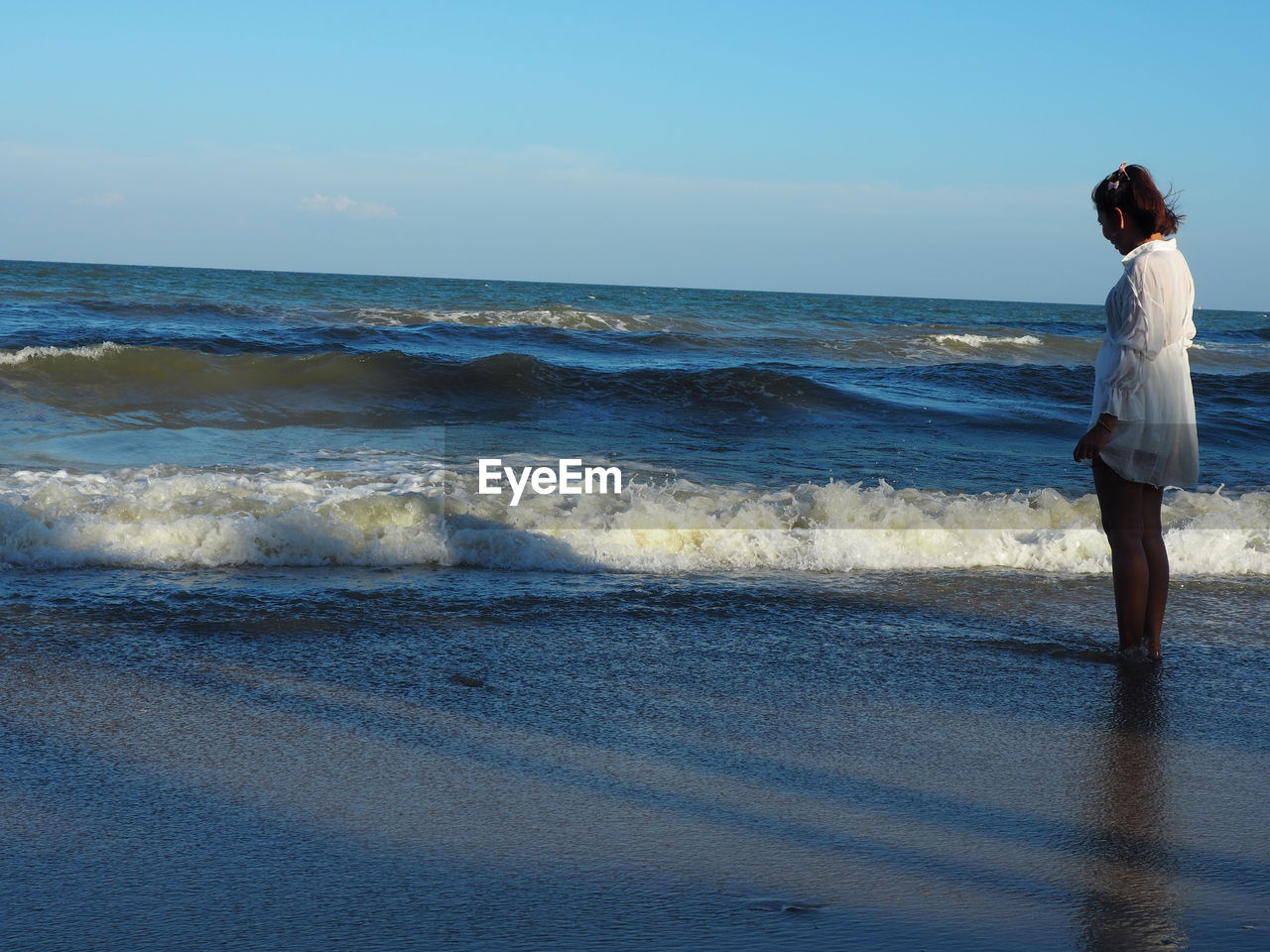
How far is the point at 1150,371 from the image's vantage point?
381 centimetres

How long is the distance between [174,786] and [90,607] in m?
1.80

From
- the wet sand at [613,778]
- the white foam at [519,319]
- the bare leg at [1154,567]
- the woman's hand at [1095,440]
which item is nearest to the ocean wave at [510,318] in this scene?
the white foam at [519,319]

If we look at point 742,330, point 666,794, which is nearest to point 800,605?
point 666,794

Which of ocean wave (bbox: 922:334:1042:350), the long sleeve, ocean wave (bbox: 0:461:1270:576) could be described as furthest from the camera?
ocean wave (bbox: 922:334:1042:350)

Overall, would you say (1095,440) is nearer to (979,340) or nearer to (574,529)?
(574,529)

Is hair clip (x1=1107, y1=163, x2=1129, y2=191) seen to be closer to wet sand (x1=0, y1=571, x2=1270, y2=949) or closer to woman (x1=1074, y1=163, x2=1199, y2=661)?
woman (x1=1074, y1=163, x2=1199, y2=661)

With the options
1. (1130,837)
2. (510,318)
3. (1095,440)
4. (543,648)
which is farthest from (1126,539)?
(510,318)

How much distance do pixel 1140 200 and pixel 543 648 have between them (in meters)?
2.43

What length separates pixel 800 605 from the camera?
467cm

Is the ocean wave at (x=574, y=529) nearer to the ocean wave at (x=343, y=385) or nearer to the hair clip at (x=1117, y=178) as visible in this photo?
the hair clip at (x=1117, y=178)

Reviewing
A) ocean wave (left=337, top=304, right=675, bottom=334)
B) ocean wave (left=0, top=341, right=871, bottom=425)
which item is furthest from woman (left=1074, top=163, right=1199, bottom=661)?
ocean wave (left=337, top=304, right=675, bottom=334)

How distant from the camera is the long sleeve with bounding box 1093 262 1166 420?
3.70 m
